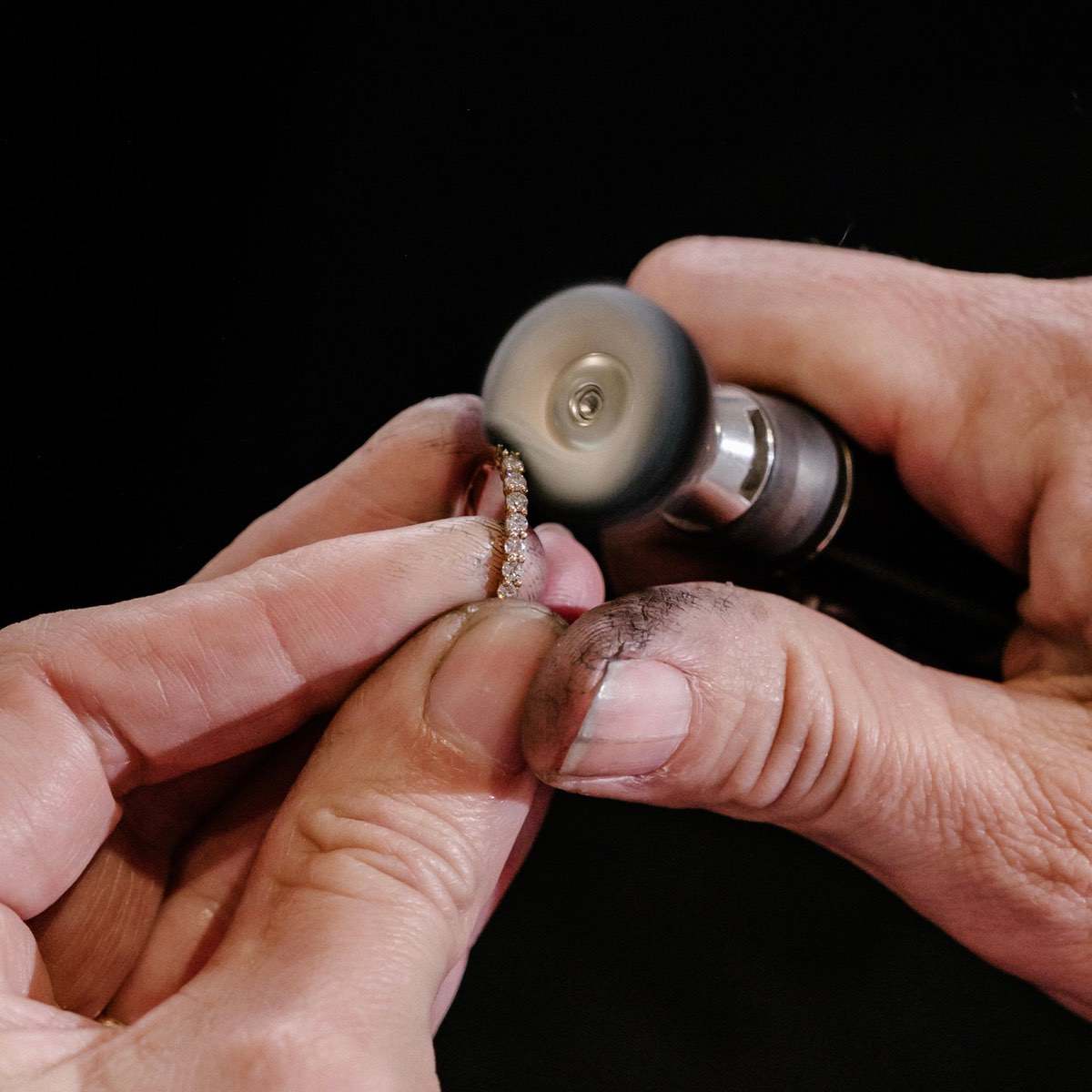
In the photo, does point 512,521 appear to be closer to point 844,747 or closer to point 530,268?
Result: point 844,747

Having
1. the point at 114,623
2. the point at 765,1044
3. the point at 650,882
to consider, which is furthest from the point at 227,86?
the point at 765,1044

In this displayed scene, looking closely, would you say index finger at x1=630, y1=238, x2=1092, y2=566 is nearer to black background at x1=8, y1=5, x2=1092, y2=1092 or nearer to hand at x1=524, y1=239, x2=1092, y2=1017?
hand at x1=524, y1=239, x2=1092, y2=1017

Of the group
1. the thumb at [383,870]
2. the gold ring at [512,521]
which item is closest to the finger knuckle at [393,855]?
the thumb at [383,870]

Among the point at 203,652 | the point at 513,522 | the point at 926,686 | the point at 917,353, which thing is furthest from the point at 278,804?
the point at 917,353

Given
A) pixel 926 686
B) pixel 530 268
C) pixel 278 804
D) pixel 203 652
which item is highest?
pixel 530 268

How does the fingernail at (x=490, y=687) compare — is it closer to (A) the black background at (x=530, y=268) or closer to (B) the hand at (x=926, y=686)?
(B) the hand at (x=926, y=686)

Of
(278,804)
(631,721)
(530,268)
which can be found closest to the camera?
(631,721)

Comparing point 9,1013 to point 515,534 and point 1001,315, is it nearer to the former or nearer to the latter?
point 515,534
